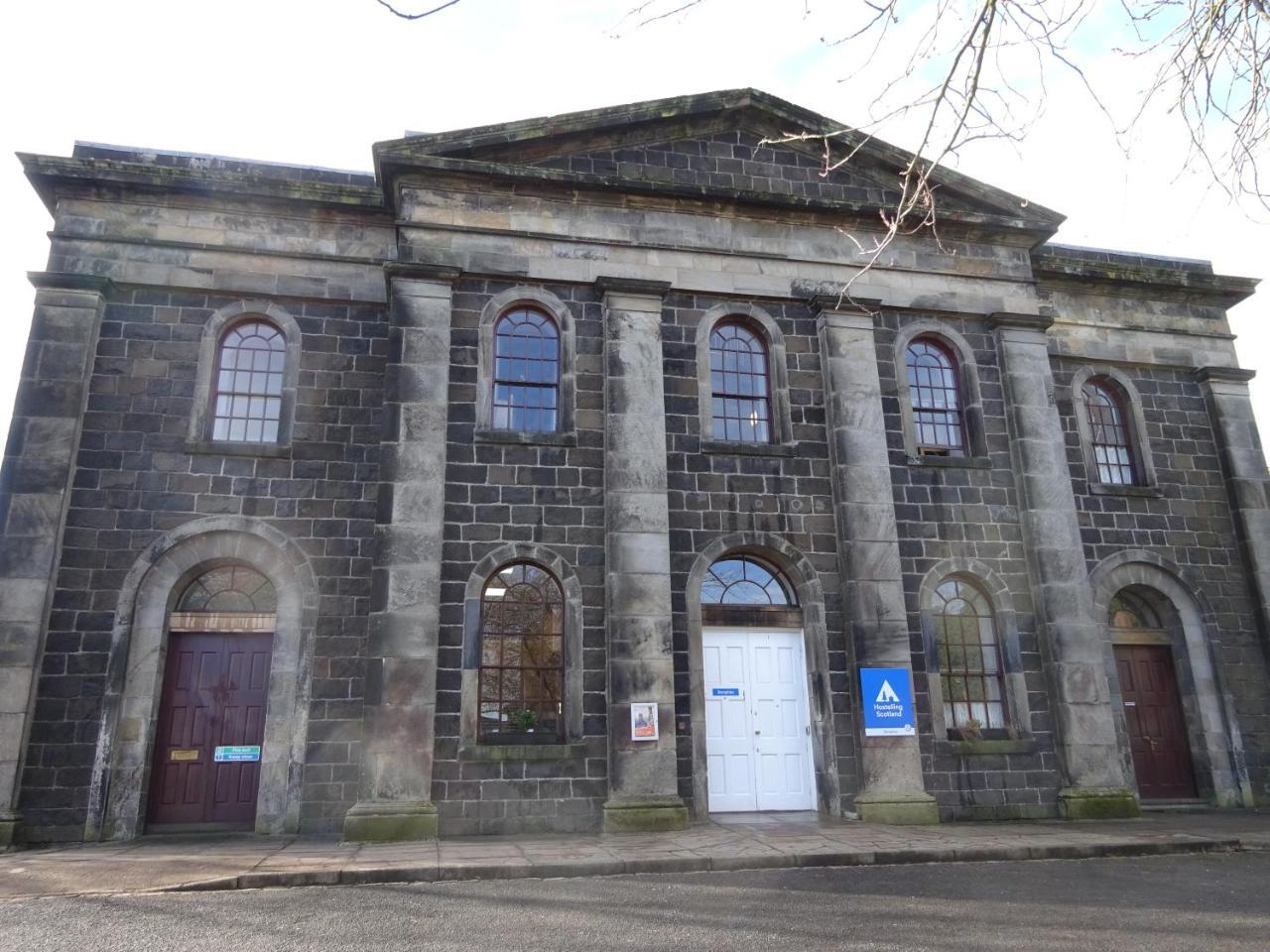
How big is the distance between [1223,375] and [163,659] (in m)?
17.7

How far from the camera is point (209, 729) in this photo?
11.8 metres

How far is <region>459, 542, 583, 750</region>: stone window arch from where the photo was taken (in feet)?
37.9

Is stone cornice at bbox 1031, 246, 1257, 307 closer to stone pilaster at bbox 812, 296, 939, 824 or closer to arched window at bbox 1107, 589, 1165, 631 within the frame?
stone pilaster at bbox 812, 296, 939, 824

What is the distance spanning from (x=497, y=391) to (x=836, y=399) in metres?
5.00

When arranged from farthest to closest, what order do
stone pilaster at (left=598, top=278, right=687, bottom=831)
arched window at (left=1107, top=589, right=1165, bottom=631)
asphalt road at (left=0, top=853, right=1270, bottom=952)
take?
arched window at (left=1107, top=589, right=1165, bottom=631), stone pilaster at (left=598, top=278, right=687, bottom=831), asphalt road at (left=0, top=853, right=1270, bottom=952)

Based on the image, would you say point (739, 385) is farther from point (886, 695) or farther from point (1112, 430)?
point (1112, 430)

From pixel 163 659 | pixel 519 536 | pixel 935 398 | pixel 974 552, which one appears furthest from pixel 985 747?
pixel 163 659

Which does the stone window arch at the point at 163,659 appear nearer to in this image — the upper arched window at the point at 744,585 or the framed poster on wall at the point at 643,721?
the framed poster on wall at the point at 643,721

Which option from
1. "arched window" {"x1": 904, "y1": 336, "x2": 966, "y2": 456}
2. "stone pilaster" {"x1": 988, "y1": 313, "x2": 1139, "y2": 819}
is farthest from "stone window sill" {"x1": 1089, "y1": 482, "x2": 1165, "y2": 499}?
"arched window" {"x1": 904, "y1": 336, "x2": 966, "y2": 456}

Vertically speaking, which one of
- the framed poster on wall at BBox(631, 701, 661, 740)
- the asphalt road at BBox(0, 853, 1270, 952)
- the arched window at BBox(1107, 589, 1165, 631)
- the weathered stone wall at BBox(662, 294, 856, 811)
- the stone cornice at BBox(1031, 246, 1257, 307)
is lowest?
the asphalt road at BBox(0, 853, 1270, 952)

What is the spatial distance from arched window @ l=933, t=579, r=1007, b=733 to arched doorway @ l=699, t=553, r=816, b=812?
2160 mm

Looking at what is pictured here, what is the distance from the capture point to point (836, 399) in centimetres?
1344

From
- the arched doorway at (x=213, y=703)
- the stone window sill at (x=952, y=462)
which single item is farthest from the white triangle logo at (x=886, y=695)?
the arched doorway at (x=213, y=703)

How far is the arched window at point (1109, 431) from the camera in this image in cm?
1545
